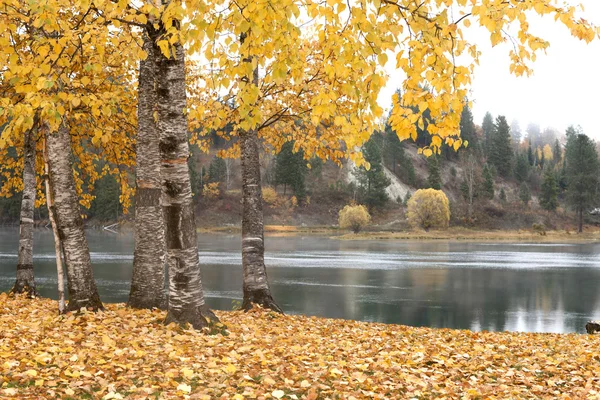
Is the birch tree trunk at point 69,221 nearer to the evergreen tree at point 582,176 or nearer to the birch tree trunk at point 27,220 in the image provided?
the birch tree trunk at point 27,220

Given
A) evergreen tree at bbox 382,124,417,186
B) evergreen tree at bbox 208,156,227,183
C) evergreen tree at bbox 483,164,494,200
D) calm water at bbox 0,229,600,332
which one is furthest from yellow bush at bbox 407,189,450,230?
evergreen tree at bbox 208,156,227,183

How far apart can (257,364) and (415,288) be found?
26464 millimetres

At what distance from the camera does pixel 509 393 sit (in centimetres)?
659

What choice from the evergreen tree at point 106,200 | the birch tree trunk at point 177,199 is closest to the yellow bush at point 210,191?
the evergreen tree at point 106,200

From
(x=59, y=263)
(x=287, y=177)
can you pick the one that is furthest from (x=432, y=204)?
(x=59, y=263)

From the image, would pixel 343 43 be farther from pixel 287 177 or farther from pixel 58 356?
pixel 287 177

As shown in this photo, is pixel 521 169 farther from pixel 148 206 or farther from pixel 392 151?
pixel 148 206

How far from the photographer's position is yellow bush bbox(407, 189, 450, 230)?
10025 centimetres

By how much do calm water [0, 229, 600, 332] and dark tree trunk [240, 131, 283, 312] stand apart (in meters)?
9.32

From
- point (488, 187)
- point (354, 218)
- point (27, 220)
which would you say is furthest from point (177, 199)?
point (488, 187)

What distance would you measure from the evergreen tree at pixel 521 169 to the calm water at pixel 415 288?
11059 cm

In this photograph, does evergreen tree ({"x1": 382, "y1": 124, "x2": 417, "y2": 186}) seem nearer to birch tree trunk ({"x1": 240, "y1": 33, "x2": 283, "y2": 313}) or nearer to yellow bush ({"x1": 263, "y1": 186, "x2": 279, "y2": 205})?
yellow bush ({"x1": 263, "y1": 186, "x2": 279, "y2": 205})

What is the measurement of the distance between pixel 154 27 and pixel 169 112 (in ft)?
4.61

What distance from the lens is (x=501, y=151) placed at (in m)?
150
